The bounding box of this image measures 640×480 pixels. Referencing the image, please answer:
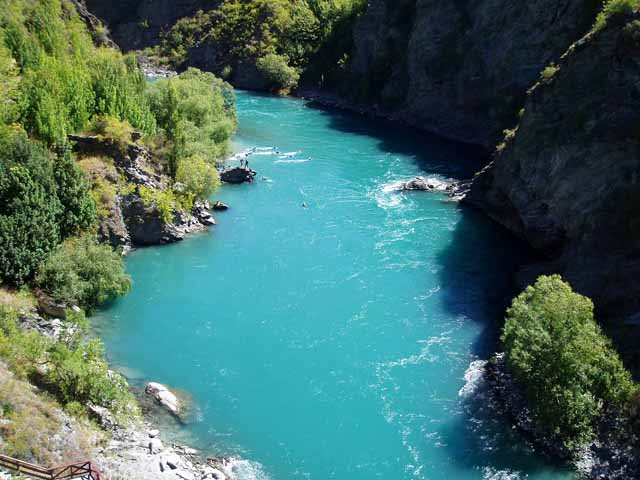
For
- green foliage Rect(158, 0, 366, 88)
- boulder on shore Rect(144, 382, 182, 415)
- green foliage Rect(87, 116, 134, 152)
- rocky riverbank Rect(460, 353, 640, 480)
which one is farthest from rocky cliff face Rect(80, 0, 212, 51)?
rocky riverbank Rect(460, 353, 640, 480)

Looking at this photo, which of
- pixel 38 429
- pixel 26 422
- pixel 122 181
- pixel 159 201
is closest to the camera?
pixel 26 422

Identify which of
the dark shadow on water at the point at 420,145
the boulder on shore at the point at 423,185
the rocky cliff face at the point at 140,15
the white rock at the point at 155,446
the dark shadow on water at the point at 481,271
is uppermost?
the rocky cliff face at the point at 140,15

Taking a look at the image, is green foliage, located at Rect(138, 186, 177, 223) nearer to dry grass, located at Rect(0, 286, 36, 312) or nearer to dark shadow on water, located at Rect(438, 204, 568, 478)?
dry grass, located at Rect(0, 286, 36, 312)

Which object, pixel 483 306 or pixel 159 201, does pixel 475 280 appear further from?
pixel 159 201

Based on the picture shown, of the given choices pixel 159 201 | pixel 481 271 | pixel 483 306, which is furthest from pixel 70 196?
pixel 481 271

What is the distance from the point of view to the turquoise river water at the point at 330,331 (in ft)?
119

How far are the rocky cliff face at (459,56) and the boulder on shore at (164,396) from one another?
6781 cm

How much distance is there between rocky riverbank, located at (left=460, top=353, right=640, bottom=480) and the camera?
34.7m

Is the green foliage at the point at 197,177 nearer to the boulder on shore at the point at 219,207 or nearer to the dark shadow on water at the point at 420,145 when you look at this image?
the boulder on shore at the point at 219,207

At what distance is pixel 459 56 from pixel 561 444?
80751 mm

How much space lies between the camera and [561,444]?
35.9m

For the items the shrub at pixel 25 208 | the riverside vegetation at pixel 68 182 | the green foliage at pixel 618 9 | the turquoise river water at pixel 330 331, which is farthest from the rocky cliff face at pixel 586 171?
the shrub at pixel 25 208

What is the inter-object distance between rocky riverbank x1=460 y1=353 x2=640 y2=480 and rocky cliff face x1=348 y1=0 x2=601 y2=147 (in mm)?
57998

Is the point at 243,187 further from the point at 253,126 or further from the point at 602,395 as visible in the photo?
the point at 602,395
